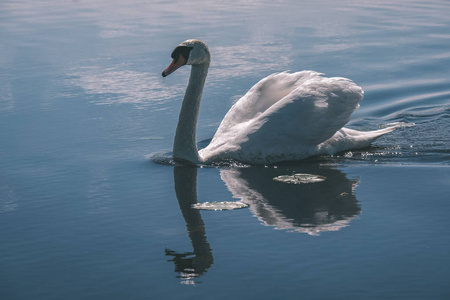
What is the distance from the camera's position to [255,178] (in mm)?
9883

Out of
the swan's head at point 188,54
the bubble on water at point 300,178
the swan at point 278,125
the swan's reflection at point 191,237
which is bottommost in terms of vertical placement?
the swan's reflection at point 191,237

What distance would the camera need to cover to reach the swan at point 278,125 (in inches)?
407

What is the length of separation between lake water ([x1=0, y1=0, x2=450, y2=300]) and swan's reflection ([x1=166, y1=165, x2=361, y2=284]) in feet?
0.08

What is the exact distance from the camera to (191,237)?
25.7 feet

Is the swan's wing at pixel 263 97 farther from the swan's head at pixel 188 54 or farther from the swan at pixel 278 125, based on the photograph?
the swan's head at pixel 188 54

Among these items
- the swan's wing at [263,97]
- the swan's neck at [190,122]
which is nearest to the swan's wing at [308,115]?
the swan's wing at [263,97]

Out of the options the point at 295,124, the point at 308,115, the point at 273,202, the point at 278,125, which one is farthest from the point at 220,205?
the point at 308,115

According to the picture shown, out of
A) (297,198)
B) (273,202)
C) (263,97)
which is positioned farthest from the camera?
(263,97)

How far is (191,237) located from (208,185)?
188 centimetres

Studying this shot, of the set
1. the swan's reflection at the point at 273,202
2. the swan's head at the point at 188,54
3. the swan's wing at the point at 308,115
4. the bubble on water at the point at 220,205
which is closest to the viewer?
the swan's reflection at the point at 273,202

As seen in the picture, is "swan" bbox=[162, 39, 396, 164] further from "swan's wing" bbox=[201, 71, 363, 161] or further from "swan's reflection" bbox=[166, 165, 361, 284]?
"swan's reflection" bbox=[166, 165, 361, 284]

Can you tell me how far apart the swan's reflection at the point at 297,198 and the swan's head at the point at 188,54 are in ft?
5.26

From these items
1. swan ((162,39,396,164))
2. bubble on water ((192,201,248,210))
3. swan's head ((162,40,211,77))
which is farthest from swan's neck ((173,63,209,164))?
bubble on water ((192,201,248,210))

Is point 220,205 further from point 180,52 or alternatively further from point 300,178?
point 180,52
